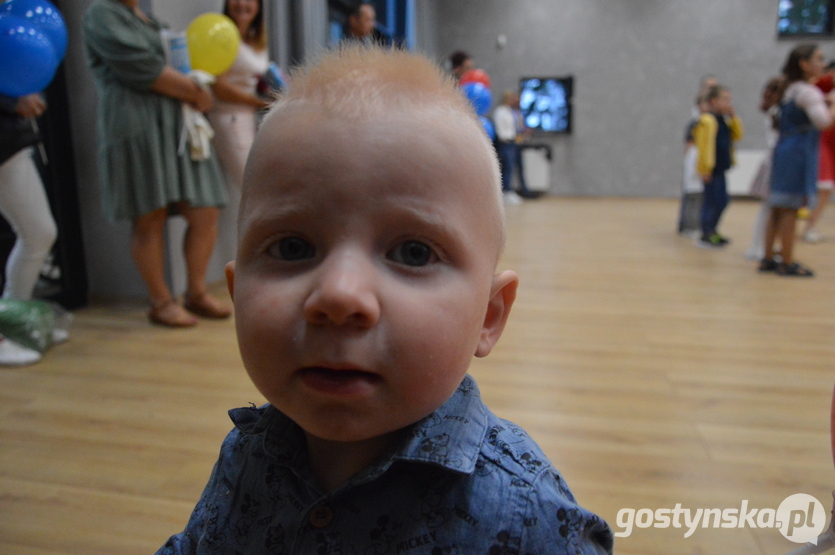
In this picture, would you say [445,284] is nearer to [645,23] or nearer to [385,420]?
[385,420]

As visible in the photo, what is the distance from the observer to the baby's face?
1.58 ft

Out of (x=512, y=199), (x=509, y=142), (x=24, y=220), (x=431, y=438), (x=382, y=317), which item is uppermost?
(x=382, y=317)

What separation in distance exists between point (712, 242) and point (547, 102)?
16.8 ft

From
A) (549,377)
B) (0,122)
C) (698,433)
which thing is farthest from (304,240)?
(0,122)

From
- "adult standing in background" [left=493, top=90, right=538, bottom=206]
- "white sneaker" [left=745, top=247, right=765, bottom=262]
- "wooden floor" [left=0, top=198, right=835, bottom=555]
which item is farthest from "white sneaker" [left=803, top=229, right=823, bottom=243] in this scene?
"adult standing in background" [left=493, top=90, right=538, bottom=206]

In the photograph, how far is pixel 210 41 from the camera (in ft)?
7.57

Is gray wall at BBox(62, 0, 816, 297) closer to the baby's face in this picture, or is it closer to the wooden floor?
the wooden floor

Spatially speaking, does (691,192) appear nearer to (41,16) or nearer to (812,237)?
A: (812,237)

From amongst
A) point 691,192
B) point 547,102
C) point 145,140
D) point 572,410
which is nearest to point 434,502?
point 572,410

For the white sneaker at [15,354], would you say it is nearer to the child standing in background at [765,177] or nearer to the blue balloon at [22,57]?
the blue balloon at [22,57]

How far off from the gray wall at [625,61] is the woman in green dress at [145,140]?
7.60 meters

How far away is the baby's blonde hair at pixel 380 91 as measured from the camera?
1.71 feet

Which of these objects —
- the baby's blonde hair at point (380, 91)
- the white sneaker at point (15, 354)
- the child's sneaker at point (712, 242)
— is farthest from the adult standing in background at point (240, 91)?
the child's sneaker at point (712, 242)

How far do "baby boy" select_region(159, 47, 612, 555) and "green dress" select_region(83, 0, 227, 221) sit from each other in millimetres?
1893
